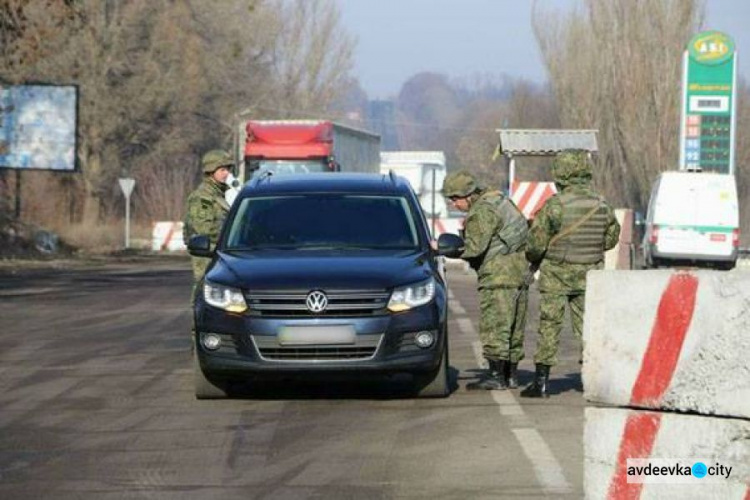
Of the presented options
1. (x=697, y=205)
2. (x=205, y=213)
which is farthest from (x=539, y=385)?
(x=697, y=205)

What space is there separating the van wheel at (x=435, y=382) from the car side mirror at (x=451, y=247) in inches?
32.0

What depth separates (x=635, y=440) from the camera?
553cm

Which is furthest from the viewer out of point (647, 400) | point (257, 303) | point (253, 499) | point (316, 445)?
point (257, 303)

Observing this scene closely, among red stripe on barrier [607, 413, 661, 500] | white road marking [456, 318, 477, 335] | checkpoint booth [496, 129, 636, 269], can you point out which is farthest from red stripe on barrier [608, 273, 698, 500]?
checkpoint booth [496, 129, 636, 269]

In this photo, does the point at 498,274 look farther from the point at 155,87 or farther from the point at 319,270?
the point at 155,87

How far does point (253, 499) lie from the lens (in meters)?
8.02

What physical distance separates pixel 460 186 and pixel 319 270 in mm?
1501

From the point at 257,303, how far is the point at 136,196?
56697 millimetres

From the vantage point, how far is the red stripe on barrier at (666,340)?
18.0 ft

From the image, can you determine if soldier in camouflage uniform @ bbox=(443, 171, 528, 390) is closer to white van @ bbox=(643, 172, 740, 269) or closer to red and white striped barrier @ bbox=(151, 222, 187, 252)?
white van @ bbox=(643, 172, 740, 269)

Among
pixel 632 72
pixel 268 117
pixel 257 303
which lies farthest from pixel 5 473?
pixel 268 117

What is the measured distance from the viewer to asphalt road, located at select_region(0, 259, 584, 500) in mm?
8391

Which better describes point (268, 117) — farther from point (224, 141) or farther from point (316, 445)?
point (316, 445)

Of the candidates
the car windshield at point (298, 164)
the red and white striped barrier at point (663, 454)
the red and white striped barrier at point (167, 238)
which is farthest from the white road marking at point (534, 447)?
the red and white striped barrier at point (167, 238)
